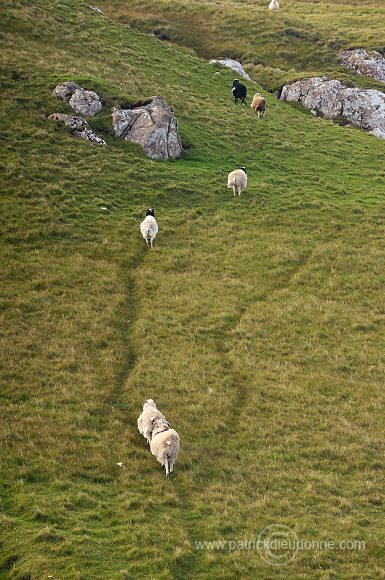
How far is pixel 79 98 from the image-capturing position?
133ft

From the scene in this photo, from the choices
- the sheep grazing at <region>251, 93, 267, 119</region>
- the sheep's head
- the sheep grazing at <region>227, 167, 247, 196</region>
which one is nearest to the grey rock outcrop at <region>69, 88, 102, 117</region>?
the sheep grazing at <region>227, 167, 247, 196</region>

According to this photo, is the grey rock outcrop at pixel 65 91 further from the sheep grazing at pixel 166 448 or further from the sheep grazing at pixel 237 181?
the sheep grazing at pixel 166 448

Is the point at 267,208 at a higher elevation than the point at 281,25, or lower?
lower

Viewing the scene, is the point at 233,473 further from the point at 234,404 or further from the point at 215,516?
the point at 234,404

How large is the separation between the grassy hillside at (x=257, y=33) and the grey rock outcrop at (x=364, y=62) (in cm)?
114

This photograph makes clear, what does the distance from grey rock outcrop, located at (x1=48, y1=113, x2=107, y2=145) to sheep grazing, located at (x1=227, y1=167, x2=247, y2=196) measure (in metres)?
7.96

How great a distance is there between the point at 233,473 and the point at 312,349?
8.46m

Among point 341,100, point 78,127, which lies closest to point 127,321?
point 78,127

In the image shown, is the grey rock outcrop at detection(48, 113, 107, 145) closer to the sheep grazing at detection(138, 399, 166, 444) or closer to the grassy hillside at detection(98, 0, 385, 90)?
the sheep grazing at detection(138, 399, 166, 444)

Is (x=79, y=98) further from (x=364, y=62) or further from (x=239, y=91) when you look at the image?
(x=364, y=62)

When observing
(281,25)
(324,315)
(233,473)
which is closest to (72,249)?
(324,315)

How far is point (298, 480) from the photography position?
17750mm

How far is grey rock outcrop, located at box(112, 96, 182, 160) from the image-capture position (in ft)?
132

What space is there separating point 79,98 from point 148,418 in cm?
2699
